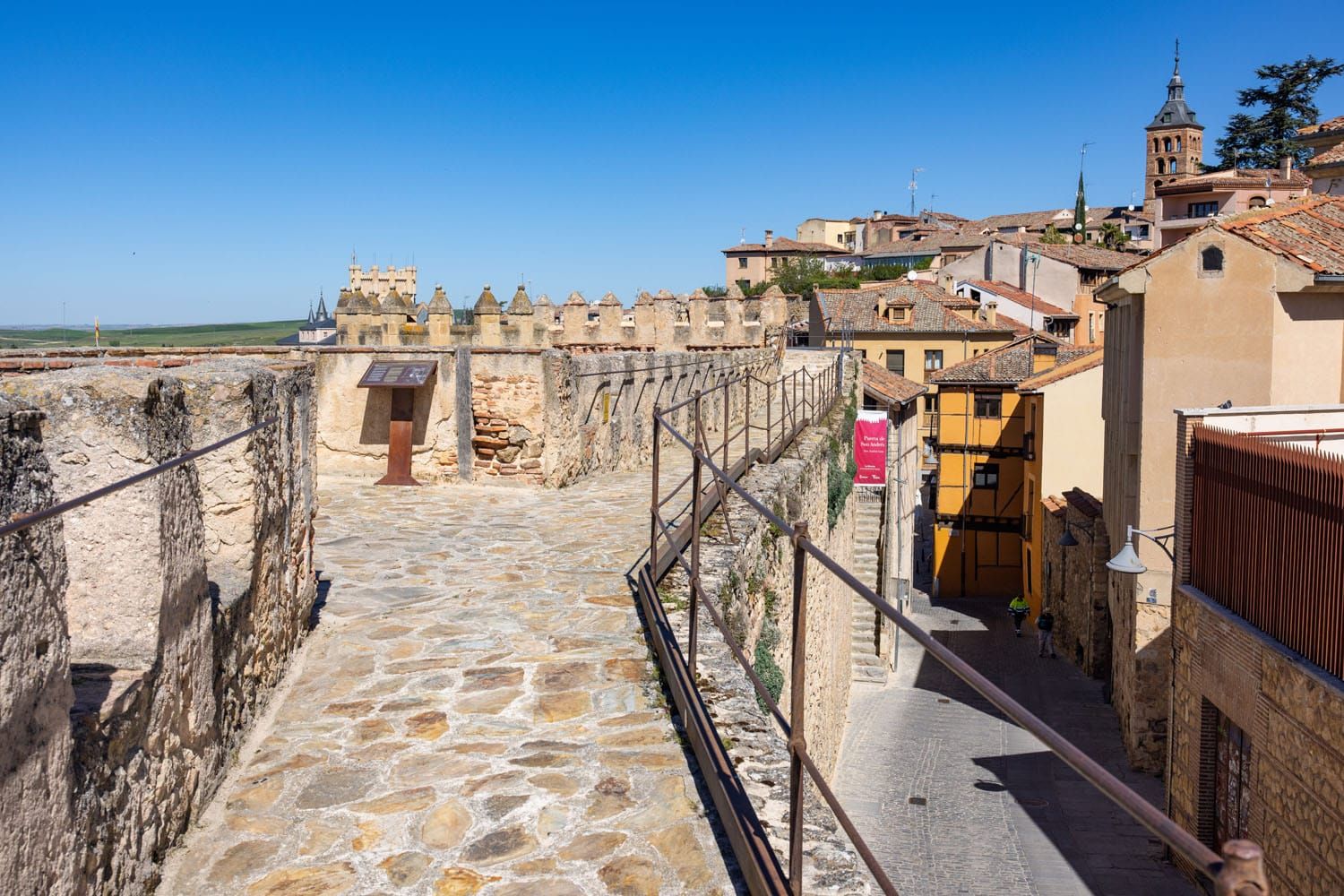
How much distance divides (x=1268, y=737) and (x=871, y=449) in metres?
11.9

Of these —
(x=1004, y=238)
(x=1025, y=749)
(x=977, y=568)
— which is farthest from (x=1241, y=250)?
(x=1004, y=238)

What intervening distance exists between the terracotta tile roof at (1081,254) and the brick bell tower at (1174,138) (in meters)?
30.9

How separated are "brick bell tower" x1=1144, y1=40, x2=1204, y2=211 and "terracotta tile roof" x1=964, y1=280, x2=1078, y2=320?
39.0m

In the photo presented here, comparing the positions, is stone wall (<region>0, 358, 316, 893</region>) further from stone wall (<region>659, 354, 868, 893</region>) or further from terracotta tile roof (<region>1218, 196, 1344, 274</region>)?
terracotta tile roof (<region>1218, 196, 1344, 274</region>)

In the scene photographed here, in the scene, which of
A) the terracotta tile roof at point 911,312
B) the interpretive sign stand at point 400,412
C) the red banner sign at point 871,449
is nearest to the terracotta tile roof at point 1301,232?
A: the red banner sign at point 871,449

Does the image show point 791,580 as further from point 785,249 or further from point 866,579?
point 785,249

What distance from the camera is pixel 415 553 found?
8.84 metres

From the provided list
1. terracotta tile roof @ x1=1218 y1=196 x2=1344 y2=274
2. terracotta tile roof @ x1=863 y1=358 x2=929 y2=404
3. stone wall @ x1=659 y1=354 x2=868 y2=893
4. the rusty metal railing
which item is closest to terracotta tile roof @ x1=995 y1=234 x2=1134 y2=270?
terracotta tile roof @ x1=863 y1=358 x2=929 y2=404

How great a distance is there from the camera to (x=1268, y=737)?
927 cm

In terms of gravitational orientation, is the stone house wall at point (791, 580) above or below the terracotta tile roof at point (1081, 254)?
below

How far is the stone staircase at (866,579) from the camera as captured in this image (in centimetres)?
2034

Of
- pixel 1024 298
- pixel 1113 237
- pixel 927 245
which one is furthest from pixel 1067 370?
pixel 927 245

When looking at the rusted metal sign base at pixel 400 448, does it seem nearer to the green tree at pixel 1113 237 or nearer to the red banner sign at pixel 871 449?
the red banner sign at pixel 871 449

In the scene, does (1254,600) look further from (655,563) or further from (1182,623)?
(655,563)
